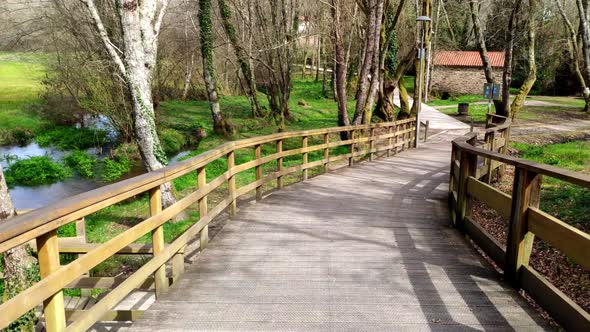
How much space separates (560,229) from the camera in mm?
3328

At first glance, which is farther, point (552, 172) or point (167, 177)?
point (167, 177)

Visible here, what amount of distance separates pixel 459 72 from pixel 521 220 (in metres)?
44.3

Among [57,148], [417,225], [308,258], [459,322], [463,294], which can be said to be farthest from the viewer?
[57,148]

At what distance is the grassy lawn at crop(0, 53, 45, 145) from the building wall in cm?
3443

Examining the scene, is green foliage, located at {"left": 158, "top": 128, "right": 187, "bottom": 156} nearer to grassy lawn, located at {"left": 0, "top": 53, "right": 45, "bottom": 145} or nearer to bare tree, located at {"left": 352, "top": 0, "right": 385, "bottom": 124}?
grassy lawn, located at {"left": 0, "top": 53, "right": 45, "bottom": 145}

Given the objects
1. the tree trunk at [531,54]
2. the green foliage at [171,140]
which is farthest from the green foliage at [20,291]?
the tree trunk at [531,54]

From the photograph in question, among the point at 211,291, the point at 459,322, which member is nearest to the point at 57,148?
the point at 211,291

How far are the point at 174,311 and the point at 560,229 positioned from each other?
2.86m

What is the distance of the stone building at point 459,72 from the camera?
145 ft

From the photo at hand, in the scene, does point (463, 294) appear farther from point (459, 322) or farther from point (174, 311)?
point (174, 311)

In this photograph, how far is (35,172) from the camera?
54.0ft

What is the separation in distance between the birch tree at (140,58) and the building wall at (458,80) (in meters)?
40.7

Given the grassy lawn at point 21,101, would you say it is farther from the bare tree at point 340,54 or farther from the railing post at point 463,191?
the railing post at point 463,191

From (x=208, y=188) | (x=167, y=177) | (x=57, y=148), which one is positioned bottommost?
(x=57, y=148)
